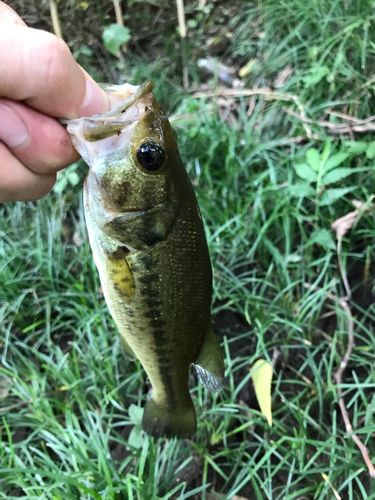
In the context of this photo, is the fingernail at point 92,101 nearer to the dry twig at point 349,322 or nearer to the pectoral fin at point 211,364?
the pectoral fin at point 211,364

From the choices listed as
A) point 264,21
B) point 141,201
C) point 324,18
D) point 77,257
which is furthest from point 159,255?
point 264,21

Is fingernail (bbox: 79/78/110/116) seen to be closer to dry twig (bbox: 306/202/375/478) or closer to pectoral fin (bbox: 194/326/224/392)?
pectoral fin (bbox: 194/326/224/392)

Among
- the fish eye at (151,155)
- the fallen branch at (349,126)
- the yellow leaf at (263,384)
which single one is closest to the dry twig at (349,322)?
the yellow leaf at (263,384)

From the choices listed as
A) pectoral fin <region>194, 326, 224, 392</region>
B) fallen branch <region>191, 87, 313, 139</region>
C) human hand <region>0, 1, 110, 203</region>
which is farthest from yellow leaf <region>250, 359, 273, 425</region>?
fallen branch <region>191, 87, 313, 139</region>

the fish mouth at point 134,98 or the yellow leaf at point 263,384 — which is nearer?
the fish mouth at point 134,98

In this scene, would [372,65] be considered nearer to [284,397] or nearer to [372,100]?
[372,100]
